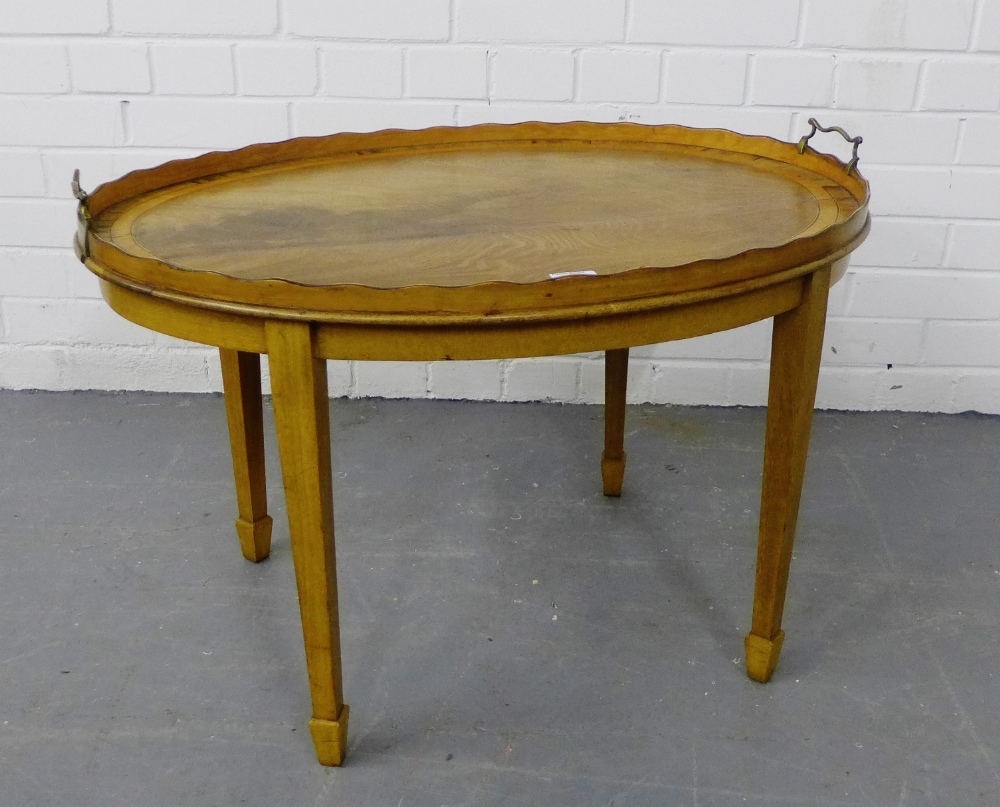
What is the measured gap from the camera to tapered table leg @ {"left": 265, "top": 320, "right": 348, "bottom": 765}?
1.09 m

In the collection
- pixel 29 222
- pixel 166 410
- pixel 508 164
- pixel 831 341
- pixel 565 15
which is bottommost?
pixel 166 410

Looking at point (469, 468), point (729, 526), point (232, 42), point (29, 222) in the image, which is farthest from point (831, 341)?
point (29, 222)

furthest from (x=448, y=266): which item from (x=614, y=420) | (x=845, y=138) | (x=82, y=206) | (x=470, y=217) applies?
(x=614, y=420)

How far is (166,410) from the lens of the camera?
94.8 inches

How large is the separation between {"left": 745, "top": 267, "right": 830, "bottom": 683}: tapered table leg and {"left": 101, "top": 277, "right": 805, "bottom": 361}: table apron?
0.15m

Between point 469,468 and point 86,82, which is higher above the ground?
point 86,82

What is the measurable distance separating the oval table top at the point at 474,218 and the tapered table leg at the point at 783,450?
10cm

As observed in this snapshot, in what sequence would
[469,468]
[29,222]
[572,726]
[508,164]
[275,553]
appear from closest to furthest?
[572,726] < [508,164] < [275,553] < [469,468] < [29,222]

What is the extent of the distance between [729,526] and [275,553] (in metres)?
0.83

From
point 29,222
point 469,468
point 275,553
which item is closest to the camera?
point 275,553

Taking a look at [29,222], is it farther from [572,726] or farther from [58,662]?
[572,726]

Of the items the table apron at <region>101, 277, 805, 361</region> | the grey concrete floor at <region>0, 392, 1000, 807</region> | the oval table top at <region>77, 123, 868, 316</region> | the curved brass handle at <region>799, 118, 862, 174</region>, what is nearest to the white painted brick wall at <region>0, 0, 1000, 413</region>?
the grey concrete floor at <region>0, 392, 1000, 807</region>

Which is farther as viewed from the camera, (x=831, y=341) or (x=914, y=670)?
(x=831, y=341)

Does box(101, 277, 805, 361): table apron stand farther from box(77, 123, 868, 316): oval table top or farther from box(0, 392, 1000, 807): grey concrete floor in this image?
box(0, 392, 1000, 807): grey concrete floor
